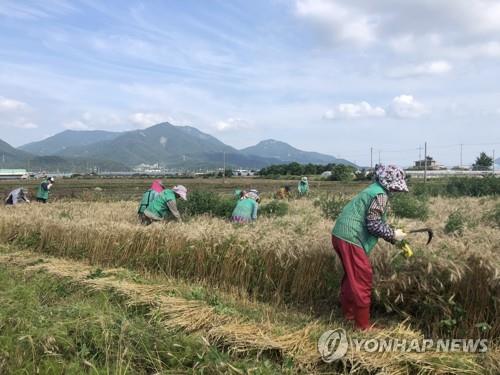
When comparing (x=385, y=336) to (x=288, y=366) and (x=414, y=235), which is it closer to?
(x=288, y=366)

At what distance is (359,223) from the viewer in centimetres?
536

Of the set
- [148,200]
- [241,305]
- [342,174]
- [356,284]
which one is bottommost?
[241,305]

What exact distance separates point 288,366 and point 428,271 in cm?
188

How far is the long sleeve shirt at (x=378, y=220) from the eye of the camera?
5.20 metres

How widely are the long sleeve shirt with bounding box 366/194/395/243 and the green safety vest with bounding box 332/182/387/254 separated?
0.06 metres

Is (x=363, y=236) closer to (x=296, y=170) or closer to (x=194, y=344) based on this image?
(x=194, y=344)

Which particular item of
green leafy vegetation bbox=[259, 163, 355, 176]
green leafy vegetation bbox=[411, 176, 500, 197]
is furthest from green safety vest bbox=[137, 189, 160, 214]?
green leafy vegetation bbox=[259, 163, 355, 176]

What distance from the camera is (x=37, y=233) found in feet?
35.2

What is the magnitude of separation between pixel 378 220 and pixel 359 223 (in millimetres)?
220

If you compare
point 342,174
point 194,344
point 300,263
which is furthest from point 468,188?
point 342,174

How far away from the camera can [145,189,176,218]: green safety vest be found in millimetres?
10719

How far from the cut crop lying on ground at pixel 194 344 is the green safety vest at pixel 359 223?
100 cm

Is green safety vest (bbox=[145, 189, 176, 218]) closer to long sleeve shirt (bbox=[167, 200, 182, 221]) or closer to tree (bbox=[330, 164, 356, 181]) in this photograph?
long sleeve shirt (bbox=[167, 200, 182, 221])

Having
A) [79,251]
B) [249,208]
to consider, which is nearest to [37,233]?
[79,251]
